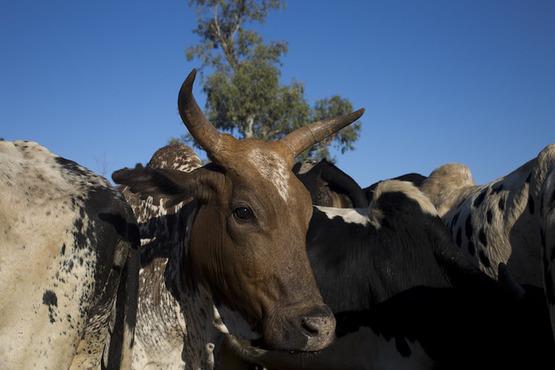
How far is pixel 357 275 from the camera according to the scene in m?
5.45

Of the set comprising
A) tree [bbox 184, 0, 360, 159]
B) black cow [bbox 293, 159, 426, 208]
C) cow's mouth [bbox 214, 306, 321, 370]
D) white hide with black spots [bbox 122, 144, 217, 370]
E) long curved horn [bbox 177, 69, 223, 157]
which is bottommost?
cow's mouth [bbox 214, 306, 321, 370]

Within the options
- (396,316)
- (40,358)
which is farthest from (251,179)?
(396,316)

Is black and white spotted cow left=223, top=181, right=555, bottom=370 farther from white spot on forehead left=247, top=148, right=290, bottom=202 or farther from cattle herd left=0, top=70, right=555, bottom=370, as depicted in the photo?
white spot on forehead left=247, top=148, right=290, bottom=202

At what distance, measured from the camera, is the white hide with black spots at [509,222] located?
504 cm

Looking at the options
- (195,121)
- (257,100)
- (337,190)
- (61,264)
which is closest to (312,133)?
(195,121)

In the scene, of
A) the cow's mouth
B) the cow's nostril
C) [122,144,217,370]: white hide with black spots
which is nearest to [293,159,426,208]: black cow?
the cow's mouth

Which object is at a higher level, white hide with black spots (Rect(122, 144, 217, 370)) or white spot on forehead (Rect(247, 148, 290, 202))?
white spot on forehead (Rect(247, 148, 290, 202))

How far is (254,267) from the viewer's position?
380cm

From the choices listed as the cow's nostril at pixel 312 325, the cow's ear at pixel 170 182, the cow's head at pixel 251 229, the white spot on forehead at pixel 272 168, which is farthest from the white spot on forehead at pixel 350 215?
the cow's nostril at pixel 312 325

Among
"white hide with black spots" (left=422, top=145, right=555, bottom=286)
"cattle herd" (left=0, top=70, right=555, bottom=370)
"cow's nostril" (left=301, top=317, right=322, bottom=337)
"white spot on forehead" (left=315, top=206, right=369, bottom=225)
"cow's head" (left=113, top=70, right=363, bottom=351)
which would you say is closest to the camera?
"cattle herd" (left=0, top=70, right=555, bottom=370)

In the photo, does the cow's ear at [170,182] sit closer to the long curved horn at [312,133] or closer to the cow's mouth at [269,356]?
the long curved horn at [312,133]

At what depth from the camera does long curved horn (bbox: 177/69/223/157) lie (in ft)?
12.6

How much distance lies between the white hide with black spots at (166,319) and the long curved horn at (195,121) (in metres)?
0.75

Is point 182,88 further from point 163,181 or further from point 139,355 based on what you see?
point 139,355
